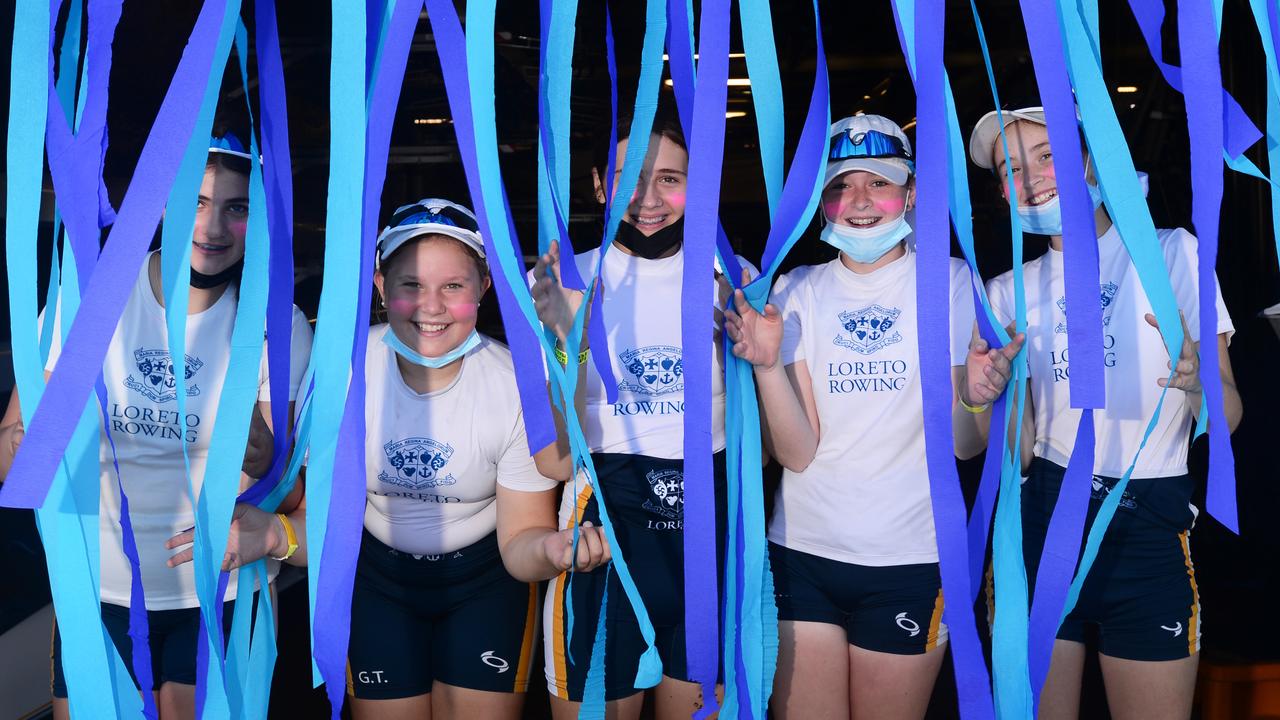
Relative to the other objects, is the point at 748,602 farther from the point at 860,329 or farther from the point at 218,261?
the point at 218,261

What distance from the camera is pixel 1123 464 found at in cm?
178

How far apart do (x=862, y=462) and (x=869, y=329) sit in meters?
0.23

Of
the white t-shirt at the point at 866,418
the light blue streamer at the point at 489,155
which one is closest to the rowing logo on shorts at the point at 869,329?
the white t-shirt at the point at 866,418

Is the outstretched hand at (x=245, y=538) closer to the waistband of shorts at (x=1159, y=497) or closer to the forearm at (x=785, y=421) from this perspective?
the forearm at (x=785, y=421)

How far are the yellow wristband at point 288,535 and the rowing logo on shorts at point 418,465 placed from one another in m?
0.22

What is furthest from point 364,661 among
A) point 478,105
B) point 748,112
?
point 748,112

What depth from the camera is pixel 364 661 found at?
181 cm

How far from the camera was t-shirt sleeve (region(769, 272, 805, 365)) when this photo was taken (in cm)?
185

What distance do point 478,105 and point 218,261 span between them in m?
0.82

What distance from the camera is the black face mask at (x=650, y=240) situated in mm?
1853

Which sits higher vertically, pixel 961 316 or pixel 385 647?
pixel 961 316

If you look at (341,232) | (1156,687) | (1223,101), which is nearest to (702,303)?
(341,232)

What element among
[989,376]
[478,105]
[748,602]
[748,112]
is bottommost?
[748,602]

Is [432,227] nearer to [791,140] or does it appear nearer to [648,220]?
[648,220]
